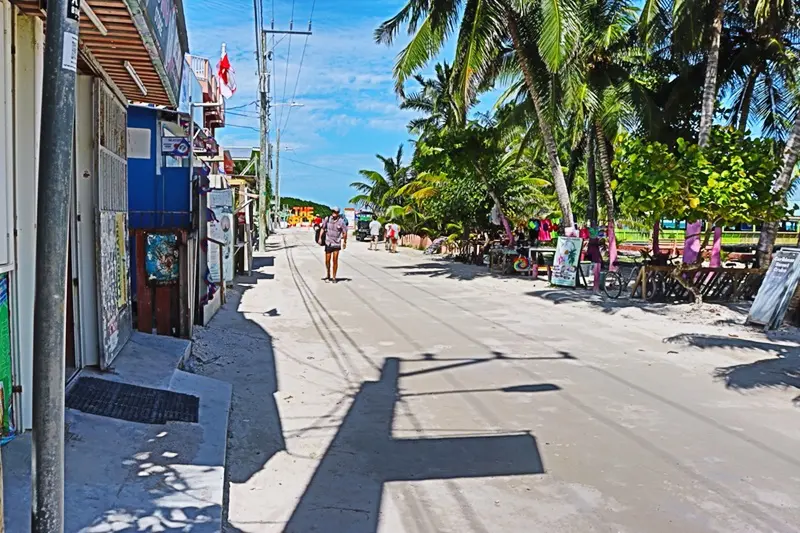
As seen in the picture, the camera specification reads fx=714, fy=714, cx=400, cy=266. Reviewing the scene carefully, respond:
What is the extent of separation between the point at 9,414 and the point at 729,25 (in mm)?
20602

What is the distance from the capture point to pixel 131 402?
5824mm

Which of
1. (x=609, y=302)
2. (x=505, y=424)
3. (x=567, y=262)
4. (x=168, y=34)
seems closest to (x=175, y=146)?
(x=168, y=34)

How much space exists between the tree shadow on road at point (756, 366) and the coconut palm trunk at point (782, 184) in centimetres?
477

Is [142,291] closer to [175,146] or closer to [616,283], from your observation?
[175,146]

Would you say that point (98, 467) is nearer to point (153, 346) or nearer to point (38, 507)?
point (38, 507)

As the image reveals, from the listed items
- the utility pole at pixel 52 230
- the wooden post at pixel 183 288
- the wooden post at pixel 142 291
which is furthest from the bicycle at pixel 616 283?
the utility pole at pixel 52 230

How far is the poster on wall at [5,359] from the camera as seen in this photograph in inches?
177

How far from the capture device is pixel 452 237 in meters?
31.0

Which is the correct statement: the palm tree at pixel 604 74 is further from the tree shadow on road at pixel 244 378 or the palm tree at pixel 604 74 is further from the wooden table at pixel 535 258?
the tree shadow on road at pixel 244 378

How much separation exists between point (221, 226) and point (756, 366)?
980cm

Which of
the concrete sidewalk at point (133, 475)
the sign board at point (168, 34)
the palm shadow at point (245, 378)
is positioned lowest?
the palm shadow at point (245, 378)

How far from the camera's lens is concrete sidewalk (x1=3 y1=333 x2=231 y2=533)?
3783 millimetres

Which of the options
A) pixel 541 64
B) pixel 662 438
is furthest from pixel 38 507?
pixel 541 64

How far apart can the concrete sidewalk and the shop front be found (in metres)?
0.51
